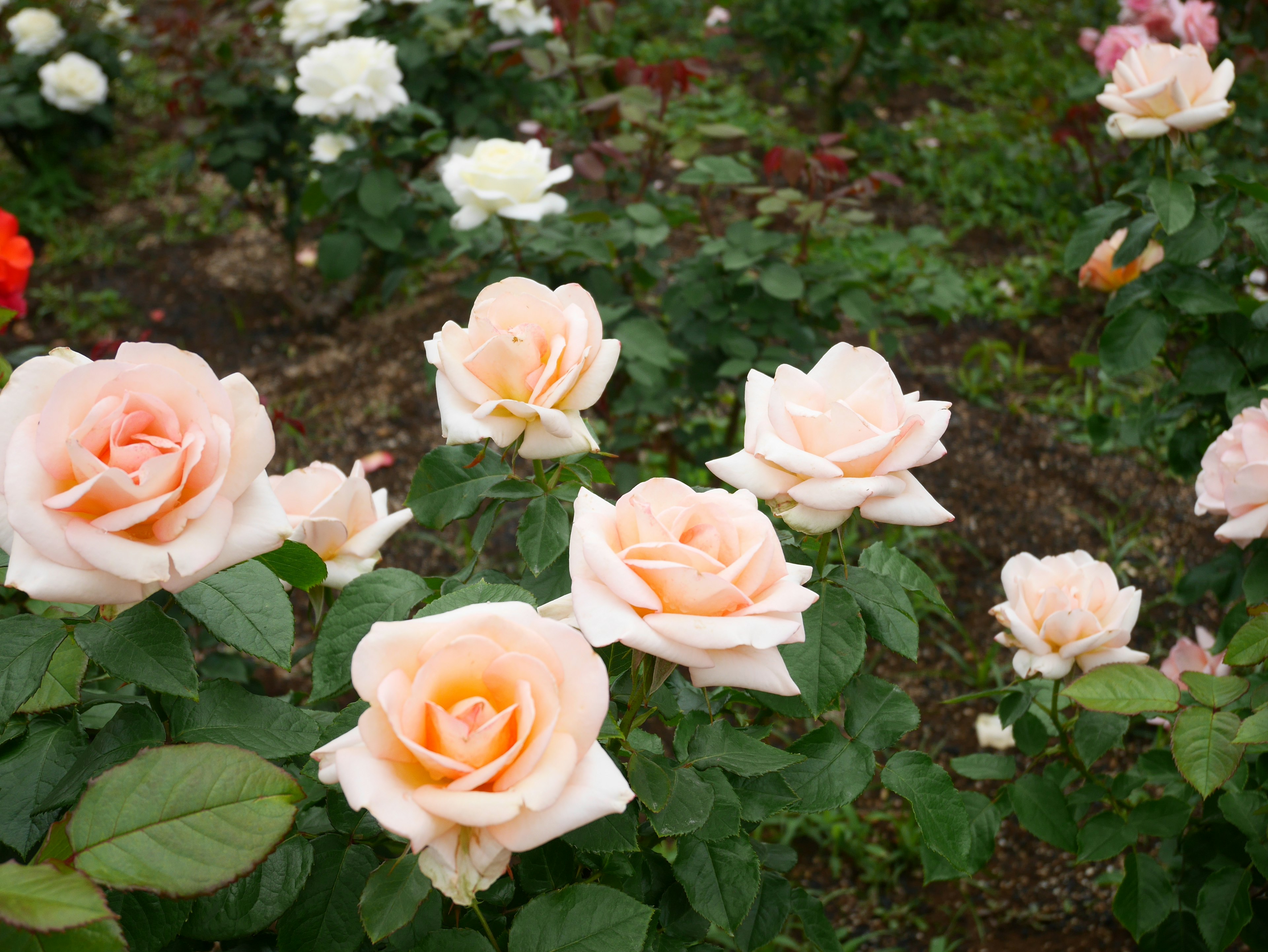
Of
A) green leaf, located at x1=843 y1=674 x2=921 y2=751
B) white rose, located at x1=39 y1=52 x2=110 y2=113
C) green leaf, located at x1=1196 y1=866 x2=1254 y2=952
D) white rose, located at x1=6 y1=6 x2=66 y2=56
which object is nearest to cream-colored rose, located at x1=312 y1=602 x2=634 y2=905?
green leaf, located at x1=843 y1=674 x2=921 y2=751

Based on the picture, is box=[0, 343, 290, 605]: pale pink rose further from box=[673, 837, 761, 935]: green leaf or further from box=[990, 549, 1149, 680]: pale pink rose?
box=[990, 549, 1149, 680]: pale pink rose

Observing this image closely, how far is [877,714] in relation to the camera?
86cm

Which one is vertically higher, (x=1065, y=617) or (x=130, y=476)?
(x=130, y=476)

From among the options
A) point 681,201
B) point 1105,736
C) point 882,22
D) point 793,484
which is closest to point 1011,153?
point 882,22

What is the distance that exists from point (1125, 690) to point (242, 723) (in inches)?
30.7

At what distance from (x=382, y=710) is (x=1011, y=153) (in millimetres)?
4123

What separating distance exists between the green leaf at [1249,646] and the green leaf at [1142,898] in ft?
1.49

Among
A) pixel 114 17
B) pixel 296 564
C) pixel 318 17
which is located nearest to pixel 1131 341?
pixel 296 564

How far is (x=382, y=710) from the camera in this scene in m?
0.53

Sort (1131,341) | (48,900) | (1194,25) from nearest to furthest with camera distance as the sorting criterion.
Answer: (48,900)
(1131,341)
(1194,25)

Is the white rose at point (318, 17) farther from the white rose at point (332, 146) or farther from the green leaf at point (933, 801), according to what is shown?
the green leaf at point (933, 801)

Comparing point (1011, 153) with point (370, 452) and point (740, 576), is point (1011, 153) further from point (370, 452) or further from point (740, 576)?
point (740, 576)

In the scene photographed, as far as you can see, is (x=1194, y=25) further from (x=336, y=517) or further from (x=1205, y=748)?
(x=336, y=517)

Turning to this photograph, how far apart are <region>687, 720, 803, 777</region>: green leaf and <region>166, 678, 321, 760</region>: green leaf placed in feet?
0.95
